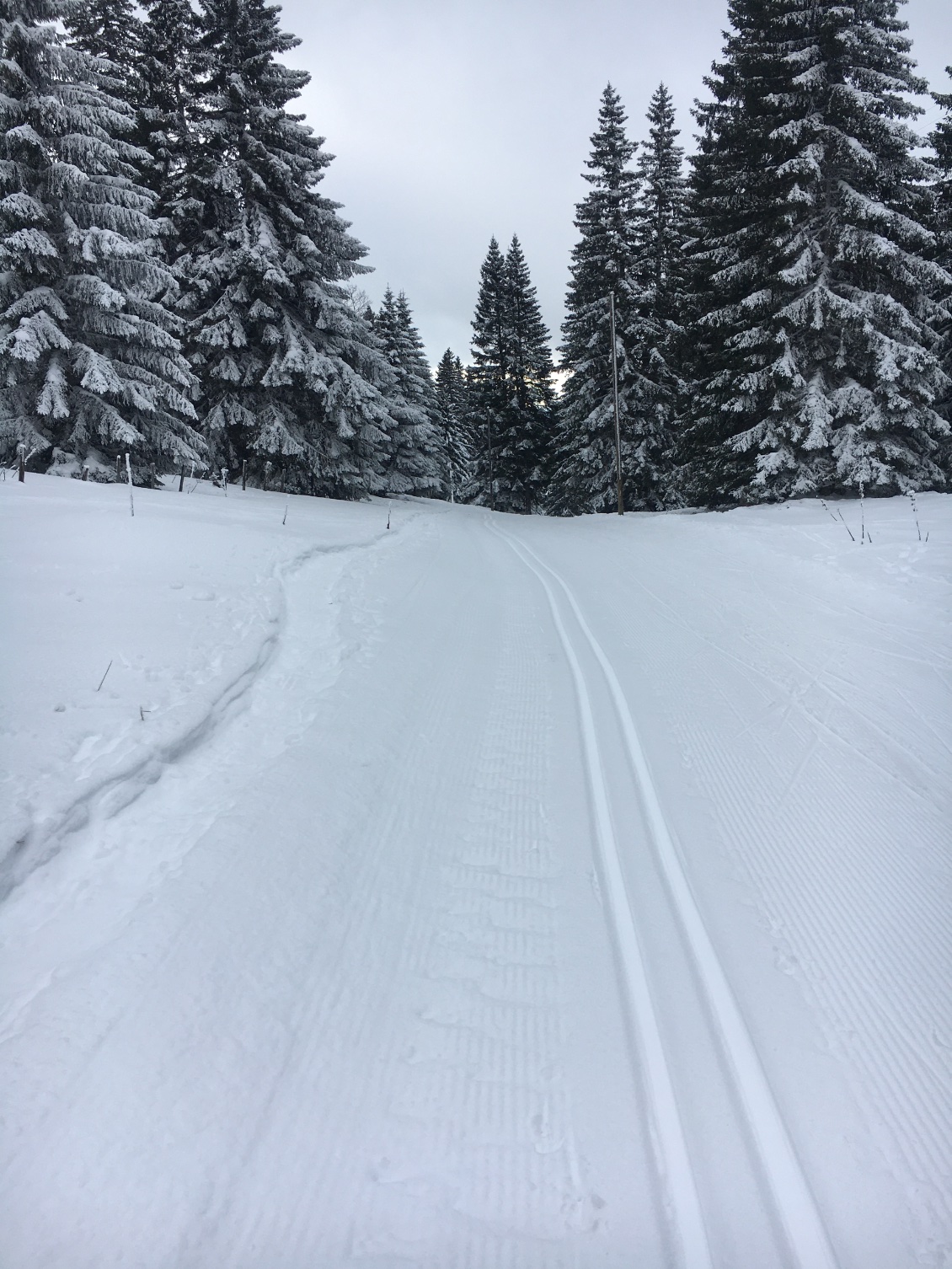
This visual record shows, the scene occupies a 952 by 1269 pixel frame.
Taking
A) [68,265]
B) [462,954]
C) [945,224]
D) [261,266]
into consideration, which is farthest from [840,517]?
[68,265]

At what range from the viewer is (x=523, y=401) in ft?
104

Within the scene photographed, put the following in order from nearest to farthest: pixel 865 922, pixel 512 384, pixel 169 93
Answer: pixel 865 922, pixel 169 93, pixel 512 384

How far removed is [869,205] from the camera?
41.1 ft

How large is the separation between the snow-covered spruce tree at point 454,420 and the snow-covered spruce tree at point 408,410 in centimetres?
1057

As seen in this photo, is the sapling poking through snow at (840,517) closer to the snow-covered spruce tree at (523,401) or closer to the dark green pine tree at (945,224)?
the dark green pine tree at (945,224)

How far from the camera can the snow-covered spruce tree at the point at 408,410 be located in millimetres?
25328

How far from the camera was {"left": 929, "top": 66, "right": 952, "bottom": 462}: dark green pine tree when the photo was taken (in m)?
14.6

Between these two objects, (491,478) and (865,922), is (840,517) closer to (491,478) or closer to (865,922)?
(865,922)

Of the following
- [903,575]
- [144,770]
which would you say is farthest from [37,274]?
[903,575]

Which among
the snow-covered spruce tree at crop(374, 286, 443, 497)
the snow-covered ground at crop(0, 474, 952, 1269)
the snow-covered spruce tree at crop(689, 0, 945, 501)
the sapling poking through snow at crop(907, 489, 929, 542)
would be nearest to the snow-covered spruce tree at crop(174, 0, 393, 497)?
the snow-covered spruce tree at crop(374, 286, 443, 497)

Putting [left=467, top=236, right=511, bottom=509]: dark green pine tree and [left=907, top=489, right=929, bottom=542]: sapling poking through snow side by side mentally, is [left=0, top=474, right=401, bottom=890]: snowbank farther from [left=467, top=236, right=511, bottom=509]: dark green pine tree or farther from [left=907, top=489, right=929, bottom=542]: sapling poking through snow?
[left=467, top=236, right=511, bottom=509]: dark green pine tree

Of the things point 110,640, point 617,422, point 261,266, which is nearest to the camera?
point 110,640

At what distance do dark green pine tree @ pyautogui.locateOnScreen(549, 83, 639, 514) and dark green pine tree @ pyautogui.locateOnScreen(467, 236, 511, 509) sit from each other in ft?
26.2

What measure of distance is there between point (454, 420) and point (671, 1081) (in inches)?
1919
